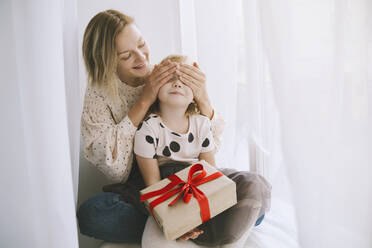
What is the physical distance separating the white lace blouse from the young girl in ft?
0.14

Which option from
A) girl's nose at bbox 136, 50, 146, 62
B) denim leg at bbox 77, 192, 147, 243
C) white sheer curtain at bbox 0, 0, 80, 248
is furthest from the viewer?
girl's nose at bbox 136, 50, 146, 62

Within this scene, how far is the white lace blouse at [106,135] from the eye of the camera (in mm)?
853

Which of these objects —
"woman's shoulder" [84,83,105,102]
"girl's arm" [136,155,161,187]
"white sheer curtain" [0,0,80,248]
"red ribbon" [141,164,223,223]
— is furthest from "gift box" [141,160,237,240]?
"woman's shoulder" [84,83,105,102]

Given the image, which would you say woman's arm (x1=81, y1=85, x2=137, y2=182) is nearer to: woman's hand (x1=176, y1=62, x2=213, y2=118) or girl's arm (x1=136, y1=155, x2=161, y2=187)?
girl's arm (x1=136, y1=155, x2=161, y2=187)

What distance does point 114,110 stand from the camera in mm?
937

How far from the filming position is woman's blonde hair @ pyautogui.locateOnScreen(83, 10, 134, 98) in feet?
2.84

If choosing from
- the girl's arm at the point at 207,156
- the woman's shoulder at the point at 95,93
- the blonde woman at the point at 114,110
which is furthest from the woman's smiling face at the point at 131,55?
A: the girl's arm at the point at 207,156

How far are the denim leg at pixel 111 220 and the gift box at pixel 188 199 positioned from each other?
0.42ft

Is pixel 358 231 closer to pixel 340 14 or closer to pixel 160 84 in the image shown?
pixel 340 14

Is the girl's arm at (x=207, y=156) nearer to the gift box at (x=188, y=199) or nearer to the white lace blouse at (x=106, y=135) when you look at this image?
the gift box at (x=188, y=199)

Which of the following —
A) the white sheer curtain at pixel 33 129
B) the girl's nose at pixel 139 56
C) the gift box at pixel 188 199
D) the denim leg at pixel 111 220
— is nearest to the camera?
the white sheer curtain at pixel 33 129

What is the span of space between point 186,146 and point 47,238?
0.48 meters

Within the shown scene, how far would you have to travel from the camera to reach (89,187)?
44.8 inches

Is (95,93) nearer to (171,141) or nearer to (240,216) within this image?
(171,141)
